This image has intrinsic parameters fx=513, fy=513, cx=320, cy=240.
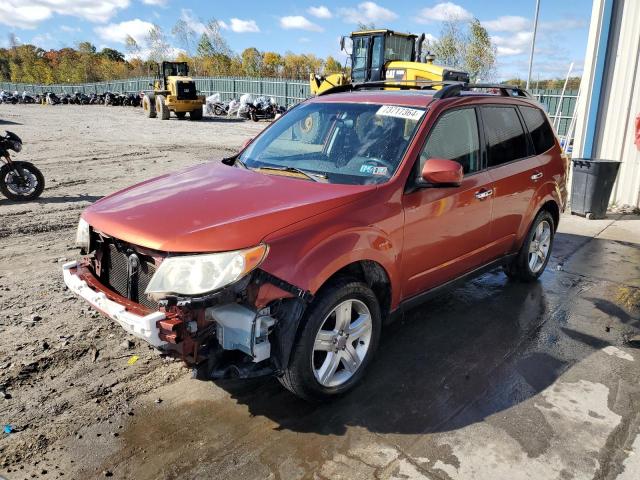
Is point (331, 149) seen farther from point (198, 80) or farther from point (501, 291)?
point (198, 80)

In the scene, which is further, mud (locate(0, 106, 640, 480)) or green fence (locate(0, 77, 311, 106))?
green fence (locate(0, 77, 311, 106))

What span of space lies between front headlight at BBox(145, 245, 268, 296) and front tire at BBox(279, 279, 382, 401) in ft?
1.63

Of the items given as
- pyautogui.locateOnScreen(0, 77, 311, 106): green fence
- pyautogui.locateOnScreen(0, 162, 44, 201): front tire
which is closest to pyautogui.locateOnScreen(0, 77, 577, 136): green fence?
pyautogui.locateOnScreen(0, 77, 311, 106): green fence

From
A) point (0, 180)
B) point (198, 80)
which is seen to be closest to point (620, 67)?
point (0, 180)

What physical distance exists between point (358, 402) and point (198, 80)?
41.4 m

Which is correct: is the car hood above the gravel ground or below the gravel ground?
above

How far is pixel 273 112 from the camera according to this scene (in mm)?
28906

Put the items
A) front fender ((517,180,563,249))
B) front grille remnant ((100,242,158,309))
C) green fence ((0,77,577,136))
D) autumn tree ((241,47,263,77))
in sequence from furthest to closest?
autumn tree ((241,47,263,77)) < green fence ((0,77,577,136)) < front fender ((517,180,563,249)) < front grille remnant ((100,242,158,309))

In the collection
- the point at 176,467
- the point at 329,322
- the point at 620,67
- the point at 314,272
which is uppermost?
the point at 620,67

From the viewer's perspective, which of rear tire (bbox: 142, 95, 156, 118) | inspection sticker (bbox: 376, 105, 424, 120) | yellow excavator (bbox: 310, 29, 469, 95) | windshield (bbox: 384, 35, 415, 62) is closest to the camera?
inspection sticker (bbox: 376, 105, 424, 120)

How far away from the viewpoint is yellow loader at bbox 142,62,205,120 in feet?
87.3

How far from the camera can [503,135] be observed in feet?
15.0

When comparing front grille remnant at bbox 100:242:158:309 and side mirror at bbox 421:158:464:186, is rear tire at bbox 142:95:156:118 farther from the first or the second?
side mirror at bbox 421:158:464:186

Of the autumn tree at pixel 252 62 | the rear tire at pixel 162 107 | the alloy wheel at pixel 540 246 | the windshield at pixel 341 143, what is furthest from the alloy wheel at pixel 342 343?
the autumn tree at pixel 252 62
